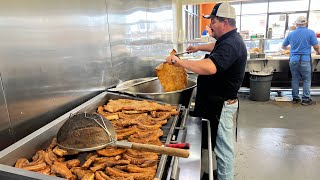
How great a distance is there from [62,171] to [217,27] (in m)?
1.60

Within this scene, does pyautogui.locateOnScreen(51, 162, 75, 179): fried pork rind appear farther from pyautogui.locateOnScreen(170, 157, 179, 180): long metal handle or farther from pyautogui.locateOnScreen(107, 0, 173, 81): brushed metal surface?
pyautogui.locateOnScreen(107, 0, 173, 81): brushed metal surface

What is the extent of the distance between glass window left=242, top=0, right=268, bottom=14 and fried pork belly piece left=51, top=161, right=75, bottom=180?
33.1ft

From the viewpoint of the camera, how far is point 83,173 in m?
0.87

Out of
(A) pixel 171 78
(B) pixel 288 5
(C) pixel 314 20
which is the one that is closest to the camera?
(A) pixel 171 78

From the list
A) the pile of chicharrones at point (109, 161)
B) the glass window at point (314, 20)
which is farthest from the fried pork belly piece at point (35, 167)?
the glass window at point (314, 20)

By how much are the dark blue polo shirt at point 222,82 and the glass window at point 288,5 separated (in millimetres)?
8560

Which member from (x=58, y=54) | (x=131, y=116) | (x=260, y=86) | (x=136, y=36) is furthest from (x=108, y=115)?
(x=260, y=86)

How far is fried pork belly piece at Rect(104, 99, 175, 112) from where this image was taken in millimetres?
1535

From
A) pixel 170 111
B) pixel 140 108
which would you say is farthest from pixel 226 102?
pixel 140 108

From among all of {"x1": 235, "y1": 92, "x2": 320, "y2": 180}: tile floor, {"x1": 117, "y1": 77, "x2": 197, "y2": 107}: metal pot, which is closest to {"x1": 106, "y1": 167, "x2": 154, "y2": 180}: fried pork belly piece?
{"x1": 117, "y1": 77, "x2": 197, "y2": 107}: metal pot

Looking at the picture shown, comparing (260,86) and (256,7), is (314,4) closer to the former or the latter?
(256,7)

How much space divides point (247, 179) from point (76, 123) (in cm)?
202

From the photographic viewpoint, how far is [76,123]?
996mm

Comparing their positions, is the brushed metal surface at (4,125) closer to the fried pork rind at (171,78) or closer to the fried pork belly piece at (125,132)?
the fried pork belly piece at (125,132)
